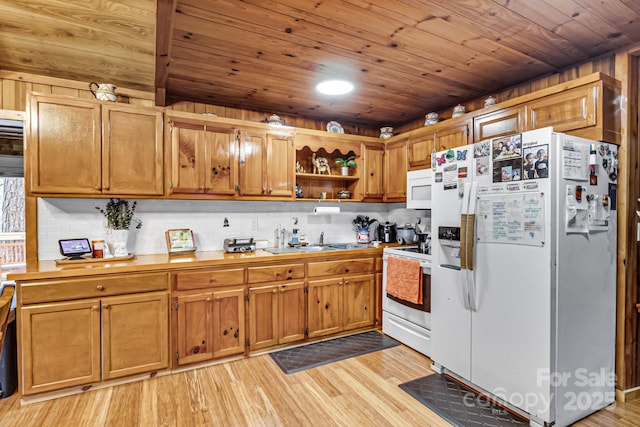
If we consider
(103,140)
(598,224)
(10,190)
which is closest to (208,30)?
(103,140)

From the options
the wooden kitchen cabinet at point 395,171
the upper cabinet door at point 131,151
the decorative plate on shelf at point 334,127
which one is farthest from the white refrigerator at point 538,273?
the upper cabinet door at point 131,151

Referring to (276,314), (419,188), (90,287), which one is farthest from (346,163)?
(90,287)

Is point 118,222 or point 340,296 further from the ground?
point 118,222

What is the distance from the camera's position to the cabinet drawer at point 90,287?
2.20 m

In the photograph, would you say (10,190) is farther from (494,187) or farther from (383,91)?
(494,187)

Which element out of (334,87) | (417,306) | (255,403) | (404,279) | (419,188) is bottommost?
(255,403)

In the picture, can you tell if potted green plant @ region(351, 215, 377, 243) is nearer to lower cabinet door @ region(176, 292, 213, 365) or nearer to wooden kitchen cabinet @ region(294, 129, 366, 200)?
wooden kitchen cabinet @ region(294, 129, 366, 200)

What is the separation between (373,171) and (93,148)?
278 centimetres

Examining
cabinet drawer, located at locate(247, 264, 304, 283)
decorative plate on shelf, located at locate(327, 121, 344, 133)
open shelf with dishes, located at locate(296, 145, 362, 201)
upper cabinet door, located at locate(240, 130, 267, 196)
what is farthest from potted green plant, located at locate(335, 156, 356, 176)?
cabinet drawer, located at locate(247, 264, 304, 283)

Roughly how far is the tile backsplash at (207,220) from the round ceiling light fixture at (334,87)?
1.34 m

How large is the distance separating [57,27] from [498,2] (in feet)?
8.61

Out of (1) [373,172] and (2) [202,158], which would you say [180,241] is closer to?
(2) [202,158]

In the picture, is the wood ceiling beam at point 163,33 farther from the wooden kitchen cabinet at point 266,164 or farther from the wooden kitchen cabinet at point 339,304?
the wooden kitchen cabinet at point 339,304

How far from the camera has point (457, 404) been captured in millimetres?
2227
